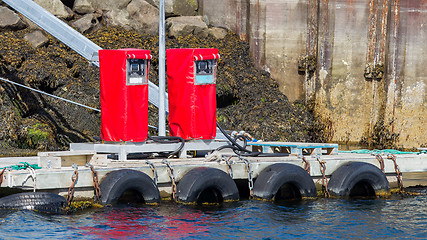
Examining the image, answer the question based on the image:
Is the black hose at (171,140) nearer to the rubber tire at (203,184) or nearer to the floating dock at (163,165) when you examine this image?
the floating dock at (163,165)

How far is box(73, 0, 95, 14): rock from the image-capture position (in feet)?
98.8

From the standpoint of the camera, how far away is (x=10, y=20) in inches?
1088

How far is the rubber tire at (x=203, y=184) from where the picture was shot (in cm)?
1336

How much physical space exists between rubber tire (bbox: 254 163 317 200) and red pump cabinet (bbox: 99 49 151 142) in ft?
8.68

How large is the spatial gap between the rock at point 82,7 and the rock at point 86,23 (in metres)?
0.60

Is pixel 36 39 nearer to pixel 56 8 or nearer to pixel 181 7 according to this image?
pixel 56 8

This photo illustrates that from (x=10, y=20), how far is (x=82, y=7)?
3.60m

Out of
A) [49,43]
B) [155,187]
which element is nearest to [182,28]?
[49,43]

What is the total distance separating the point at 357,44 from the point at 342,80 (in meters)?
1.58

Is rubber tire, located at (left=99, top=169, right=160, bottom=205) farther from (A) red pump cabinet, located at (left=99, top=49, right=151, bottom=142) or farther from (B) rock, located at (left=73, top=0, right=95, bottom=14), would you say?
(B) rock, located at (left=73, top=0, right=95, bottom=14)

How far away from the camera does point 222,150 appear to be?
1589cm

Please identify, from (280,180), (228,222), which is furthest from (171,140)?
(228,222)

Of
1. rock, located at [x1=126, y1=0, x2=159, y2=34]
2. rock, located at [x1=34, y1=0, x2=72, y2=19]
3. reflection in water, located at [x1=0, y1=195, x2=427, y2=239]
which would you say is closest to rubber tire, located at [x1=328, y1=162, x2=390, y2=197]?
reflection in water, located at [x1=0, y1=195, x2=427, y2=239]

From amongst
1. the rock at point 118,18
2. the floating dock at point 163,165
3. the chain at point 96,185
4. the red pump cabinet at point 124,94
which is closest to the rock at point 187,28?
the rock at point 118,18
